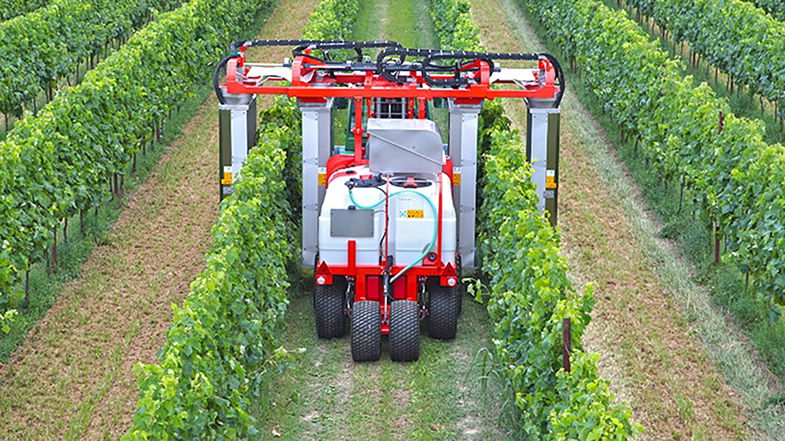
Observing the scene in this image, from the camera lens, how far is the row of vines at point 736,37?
22.3m

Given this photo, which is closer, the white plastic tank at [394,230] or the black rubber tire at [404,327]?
the black rubber tire at [404,327]

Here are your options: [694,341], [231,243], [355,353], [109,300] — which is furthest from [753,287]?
[109,300]

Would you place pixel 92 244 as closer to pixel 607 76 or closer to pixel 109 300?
pixel 109 300

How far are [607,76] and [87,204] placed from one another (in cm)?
1026

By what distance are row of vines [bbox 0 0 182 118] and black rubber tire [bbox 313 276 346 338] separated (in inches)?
408

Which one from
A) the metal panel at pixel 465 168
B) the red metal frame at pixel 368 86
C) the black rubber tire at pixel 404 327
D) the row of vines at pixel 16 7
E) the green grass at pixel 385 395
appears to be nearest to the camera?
the green grass at pixel 385 395

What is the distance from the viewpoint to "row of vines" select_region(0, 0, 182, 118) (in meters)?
22.4

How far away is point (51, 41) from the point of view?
24.2m

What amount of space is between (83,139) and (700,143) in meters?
8.65

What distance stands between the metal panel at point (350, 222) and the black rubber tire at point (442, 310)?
1.01 meters

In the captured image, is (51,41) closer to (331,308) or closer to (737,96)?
(331,308)

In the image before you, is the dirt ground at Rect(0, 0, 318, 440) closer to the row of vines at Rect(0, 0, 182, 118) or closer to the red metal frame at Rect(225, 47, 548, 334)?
the red metal frame at Rect(225, 47, 548, 334)

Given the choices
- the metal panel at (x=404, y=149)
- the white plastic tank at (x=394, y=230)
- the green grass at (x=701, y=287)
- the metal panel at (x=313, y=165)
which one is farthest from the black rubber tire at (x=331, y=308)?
the green grass at (x=701, y=287)

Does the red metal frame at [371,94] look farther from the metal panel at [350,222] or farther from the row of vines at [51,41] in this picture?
the row of vines at [51,41]
